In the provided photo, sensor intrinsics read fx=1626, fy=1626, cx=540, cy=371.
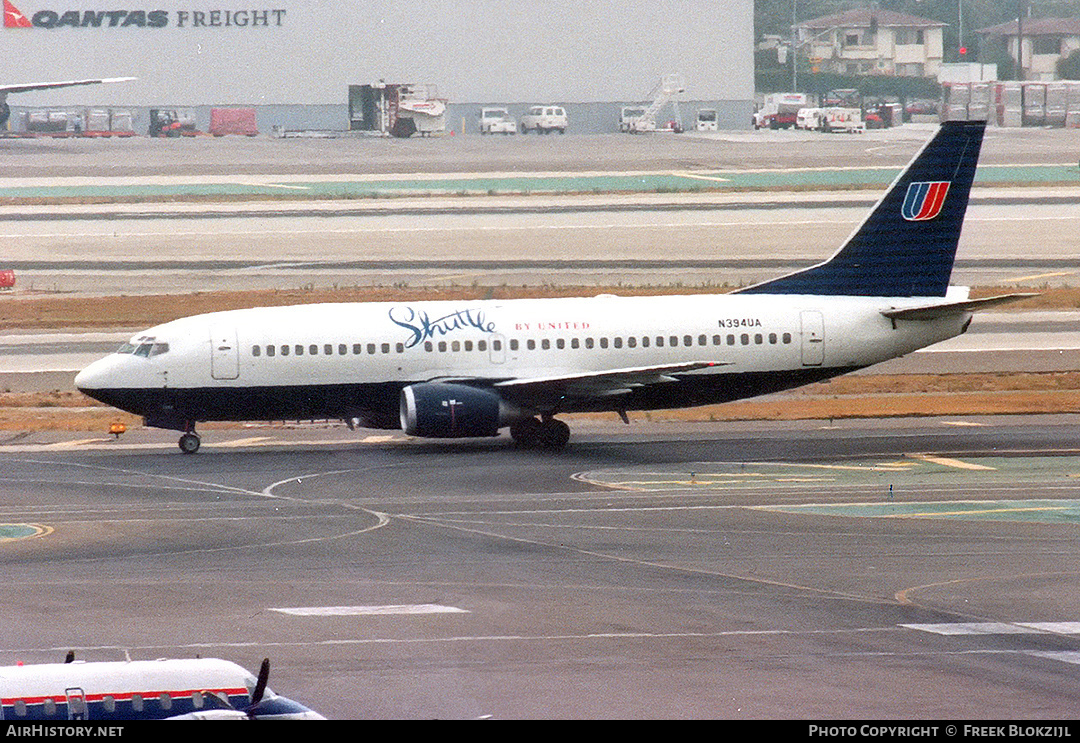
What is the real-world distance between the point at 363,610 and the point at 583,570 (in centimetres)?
490

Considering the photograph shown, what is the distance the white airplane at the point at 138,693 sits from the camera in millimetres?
15633

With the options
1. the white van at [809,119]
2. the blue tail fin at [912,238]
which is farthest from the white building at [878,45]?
the blue tail fin at [912,238]

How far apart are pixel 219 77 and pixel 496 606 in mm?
103368

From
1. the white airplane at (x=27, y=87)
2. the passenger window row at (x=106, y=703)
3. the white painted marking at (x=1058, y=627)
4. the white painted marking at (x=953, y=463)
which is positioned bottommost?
the white painted marking at (x=953, y=463)

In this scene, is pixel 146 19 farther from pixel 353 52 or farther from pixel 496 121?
pixel 496 121

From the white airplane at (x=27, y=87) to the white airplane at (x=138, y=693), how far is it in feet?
340

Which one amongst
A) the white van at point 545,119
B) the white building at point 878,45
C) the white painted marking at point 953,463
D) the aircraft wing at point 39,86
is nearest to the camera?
the white painted marking at point 953,463

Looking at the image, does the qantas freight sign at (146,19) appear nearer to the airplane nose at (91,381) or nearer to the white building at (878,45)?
the white building at (878,45)

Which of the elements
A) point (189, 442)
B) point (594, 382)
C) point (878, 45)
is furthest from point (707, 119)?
point (189, 442)

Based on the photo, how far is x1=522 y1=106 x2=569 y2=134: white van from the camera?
431 feet

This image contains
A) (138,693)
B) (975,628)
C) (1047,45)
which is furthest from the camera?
(1047,45)

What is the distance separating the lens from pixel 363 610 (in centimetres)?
2694

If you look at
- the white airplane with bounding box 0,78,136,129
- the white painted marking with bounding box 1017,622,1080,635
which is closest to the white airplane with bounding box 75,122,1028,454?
the white painted marking with bounding box 1017,622,1080,635

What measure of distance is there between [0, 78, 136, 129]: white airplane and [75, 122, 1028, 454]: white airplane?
74954 mm
